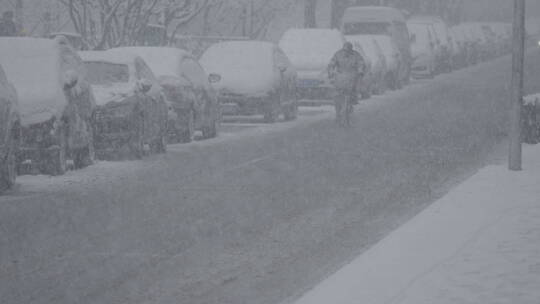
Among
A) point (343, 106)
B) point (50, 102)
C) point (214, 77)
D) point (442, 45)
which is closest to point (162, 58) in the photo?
point (214, 77)

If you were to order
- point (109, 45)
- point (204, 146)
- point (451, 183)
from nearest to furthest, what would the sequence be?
point (451, 183)
point (204, 146)
point (109, 45)

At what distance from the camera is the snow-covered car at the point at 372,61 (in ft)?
124

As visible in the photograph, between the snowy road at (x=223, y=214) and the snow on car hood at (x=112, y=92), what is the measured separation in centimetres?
104

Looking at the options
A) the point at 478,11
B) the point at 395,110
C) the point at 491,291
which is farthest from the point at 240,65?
the point at 478,11

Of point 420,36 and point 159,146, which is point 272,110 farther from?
point 420,36

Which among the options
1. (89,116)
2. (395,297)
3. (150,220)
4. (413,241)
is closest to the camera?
(395,297)

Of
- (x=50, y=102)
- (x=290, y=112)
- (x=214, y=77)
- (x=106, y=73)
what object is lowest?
(x=290, y=112)

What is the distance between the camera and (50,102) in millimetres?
16938

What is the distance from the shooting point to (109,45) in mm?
34375

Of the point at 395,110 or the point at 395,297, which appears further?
the point at 395,110

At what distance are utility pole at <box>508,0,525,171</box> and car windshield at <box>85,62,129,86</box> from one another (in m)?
6.29

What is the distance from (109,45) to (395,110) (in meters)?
7.51

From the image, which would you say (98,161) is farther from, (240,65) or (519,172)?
(240,65)

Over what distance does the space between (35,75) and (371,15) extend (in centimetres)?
3251
